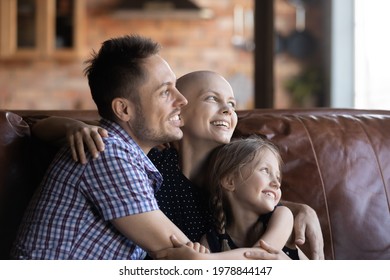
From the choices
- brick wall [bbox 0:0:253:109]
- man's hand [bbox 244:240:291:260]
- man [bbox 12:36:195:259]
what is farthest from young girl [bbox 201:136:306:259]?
brick wall [bbox 0:0:253:109]

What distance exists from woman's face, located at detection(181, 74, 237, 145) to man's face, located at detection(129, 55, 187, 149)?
0.20 metres

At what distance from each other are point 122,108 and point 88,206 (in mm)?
312

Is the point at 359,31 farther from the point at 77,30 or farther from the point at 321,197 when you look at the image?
the point at 77,30

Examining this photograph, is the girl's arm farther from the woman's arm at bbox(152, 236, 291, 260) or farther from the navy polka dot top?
the navy polka dot top

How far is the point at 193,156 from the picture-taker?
79.6 inches

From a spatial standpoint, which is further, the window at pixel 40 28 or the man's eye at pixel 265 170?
the window at pixel 40 28

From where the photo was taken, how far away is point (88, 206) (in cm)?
159

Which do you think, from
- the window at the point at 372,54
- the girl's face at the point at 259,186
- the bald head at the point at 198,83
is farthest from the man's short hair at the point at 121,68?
the window at the point at 372,54

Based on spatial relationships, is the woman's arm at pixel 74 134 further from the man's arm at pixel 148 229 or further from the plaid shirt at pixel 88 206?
the man's arm at pixel 148 229

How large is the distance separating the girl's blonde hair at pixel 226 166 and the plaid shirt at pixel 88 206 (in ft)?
1.15

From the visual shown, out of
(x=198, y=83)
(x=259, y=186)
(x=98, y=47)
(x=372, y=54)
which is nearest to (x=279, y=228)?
(x=259, y=186)

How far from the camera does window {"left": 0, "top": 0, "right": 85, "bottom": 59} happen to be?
621 cm

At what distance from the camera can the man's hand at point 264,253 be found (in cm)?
167

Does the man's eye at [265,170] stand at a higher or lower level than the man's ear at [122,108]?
lower
